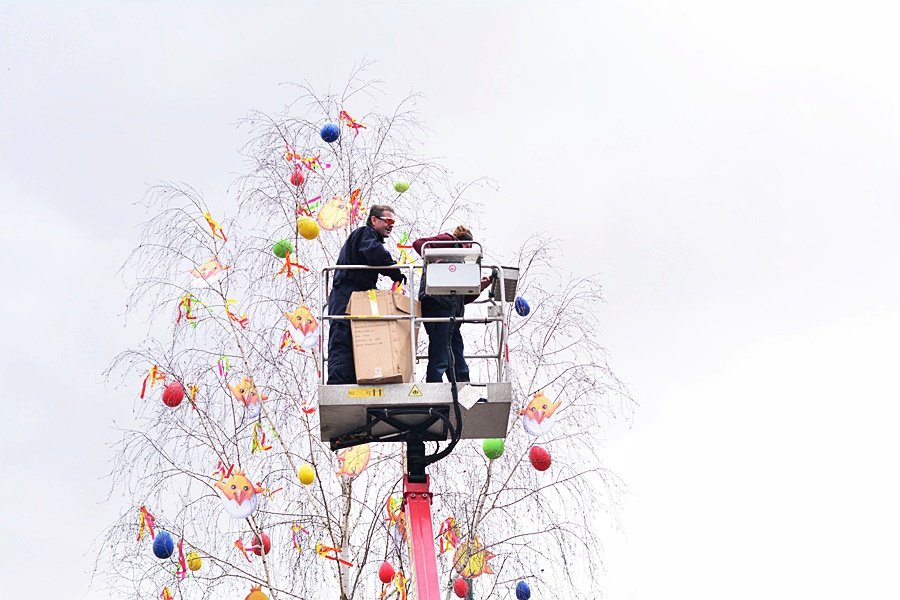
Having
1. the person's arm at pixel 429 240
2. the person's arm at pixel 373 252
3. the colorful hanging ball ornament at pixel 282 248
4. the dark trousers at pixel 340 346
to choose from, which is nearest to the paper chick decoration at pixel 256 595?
the colorful hanging ball ornament at pixel 282 248

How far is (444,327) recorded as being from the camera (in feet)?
24.7

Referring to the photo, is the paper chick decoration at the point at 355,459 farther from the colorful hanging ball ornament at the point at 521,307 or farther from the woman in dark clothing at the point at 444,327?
the woman in dark clothing at the point at 444,327

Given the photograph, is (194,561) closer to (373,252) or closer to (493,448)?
(493,448)

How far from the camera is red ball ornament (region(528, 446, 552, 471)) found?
32.4ft

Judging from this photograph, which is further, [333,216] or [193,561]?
[333,216]

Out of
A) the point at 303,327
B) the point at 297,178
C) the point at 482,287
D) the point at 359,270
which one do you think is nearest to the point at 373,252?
the point at 359,270

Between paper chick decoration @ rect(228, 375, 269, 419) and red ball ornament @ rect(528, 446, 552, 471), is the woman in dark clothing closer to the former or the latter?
red ball ornament @ rect(528, 446, 552, 471)

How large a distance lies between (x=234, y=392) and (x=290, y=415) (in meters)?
0.50

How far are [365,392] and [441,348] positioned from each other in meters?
0.62

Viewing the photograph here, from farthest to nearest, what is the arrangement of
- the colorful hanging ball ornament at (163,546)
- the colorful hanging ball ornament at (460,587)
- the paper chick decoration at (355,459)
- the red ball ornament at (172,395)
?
the paper chick decoration at (355,459), the colorful hanging ball ornament at (460,587), the red ball ornament at (172,395), the colorful hanging ball ornament at (163,546)

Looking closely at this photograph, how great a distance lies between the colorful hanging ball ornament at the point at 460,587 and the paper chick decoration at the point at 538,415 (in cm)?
136

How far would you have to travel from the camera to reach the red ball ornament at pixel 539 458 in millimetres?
9883

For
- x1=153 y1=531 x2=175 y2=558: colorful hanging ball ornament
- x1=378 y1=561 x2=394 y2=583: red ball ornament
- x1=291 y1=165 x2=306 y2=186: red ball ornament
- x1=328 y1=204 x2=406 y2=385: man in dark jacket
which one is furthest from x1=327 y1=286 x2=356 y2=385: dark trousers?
x1=291 y1=165 x2=306 y2=186: red ball ornament

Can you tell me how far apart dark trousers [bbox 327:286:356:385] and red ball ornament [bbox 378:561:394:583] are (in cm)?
301
